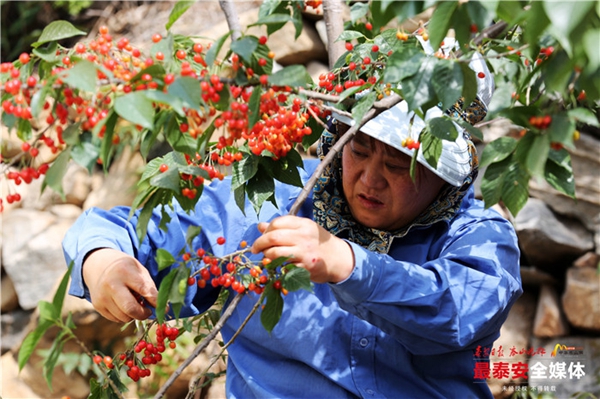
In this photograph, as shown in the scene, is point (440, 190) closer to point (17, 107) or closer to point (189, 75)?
point (189, 75)

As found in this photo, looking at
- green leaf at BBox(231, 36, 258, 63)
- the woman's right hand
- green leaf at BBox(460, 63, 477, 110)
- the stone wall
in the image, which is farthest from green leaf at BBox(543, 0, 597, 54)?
the stone wall

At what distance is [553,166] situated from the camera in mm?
1032

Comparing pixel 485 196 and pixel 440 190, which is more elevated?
pixel 485 196

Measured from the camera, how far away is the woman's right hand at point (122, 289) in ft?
4.69

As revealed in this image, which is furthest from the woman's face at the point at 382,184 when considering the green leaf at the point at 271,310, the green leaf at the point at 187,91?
the green leaf at the point at 187,91

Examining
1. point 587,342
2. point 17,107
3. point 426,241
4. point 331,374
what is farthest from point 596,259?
point 17,107

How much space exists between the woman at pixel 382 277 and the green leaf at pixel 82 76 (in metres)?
0.59

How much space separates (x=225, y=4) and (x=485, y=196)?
80 cm

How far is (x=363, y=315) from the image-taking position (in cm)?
134

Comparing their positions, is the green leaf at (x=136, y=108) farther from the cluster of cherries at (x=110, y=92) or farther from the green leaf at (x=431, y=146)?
the green leaf at (x=431, y=146)

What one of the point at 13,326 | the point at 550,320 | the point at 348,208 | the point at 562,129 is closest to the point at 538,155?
the point at 562,129

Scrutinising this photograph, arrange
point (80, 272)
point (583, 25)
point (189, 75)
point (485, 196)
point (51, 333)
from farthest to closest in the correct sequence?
point (51, 333) < point (80, 272) < point (485, 196) < point (189, 75) < point (583, 25)

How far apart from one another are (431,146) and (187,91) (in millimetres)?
494

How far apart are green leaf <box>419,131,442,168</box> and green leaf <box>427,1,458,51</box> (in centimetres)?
28
